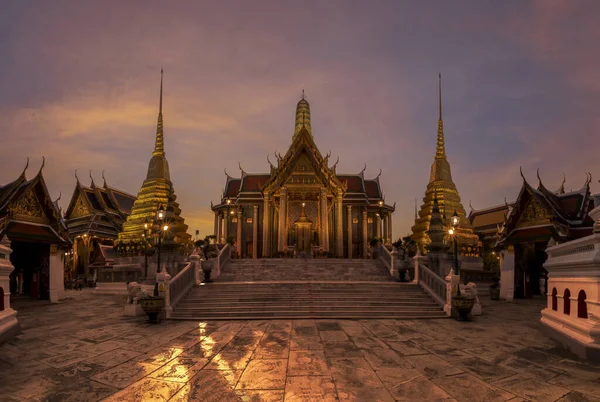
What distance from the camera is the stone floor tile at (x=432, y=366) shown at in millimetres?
7219

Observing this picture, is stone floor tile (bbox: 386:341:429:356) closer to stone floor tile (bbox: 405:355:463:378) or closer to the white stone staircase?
stone floor tile (bbox: 405:355:463:378)

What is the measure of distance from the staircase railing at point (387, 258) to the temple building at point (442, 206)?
8.19 m

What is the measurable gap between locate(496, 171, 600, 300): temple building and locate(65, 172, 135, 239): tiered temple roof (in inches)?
1441

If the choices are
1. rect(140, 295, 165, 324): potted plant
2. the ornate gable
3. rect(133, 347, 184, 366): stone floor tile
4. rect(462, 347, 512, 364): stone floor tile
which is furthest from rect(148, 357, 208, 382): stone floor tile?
the ornate gable

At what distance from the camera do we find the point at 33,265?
22172mm

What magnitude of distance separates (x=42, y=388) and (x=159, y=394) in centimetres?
202

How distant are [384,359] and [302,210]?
26.8 metres

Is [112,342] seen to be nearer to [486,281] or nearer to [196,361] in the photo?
[196,361]

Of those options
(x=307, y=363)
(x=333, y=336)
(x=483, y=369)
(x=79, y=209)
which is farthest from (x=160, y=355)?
(x=79, y=209)

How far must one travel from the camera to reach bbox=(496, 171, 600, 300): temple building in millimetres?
21188

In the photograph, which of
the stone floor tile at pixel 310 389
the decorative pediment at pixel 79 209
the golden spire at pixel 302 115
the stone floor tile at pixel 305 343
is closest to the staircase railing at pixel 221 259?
the stone floor tile at pixel 305 343

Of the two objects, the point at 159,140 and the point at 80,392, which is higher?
the point at 159,140

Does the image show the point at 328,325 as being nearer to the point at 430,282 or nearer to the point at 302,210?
the point at 430,282

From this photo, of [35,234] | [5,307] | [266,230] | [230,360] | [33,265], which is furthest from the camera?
[266,230]
